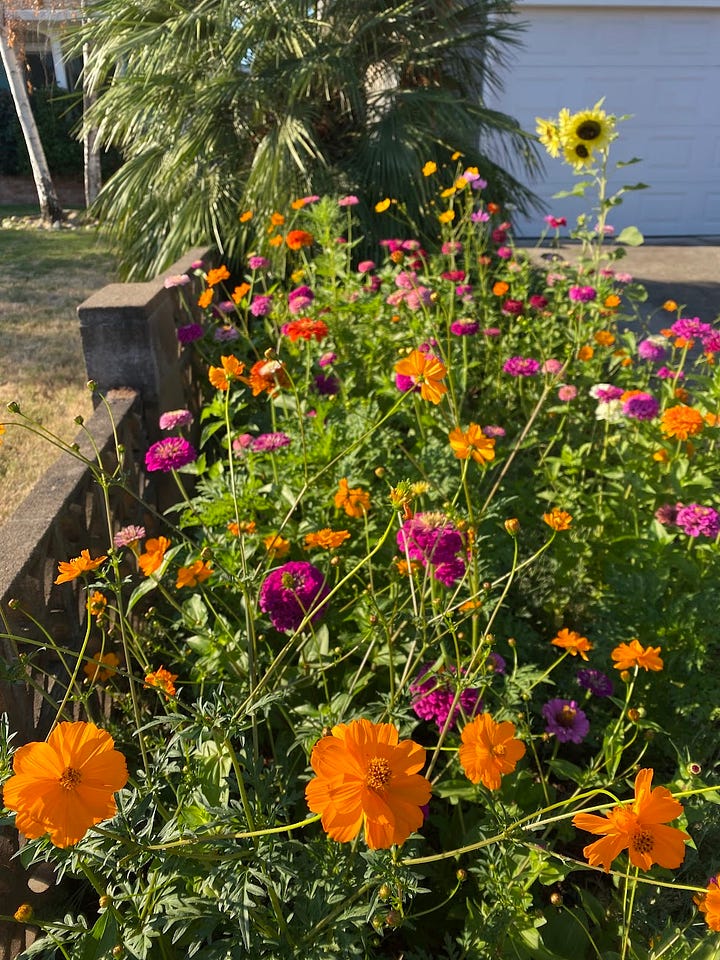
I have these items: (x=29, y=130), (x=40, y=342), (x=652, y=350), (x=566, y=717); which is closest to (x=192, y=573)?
(x=566, y=717)

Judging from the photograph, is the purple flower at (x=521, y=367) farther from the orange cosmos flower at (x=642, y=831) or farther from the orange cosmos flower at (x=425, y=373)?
the orange cosmos flower at (x=642, y=831)

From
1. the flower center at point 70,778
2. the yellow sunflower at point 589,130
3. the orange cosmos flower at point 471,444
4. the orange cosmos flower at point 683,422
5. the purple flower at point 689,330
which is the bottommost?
the orange cosmos flower at point 683,422

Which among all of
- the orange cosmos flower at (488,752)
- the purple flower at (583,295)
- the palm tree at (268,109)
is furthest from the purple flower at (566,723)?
the palm tree at (268,109)

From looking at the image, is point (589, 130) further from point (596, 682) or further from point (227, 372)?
point (596, 682)

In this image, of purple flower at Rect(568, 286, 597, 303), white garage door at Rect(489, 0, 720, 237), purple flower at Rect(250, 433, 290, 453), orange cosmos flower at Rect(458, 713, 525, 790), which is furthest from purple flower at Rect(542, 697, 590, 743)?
white garage door at Rect(489, 0, 720, 237)

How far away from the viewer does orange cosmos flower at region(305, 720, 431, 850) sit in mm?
725

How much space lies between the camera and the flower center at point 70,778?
0.72 m

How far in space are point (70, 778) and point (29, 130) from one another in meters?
10.9

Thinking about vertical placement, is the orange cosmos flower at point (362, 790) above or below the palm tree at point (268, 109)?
below

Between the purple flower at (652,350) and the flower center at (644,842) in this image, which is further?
the purple flower at (652,350)

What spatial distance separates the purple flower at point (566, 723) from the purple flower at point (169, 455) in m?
0.86

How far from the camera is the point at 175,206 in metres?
4.66

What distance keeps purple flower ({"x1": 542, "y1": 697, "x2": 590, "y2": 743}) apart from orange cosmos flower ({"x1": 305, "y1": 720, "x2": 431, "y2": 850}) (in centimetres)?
71

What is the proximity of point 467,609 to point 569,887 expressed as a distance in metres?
0.67
